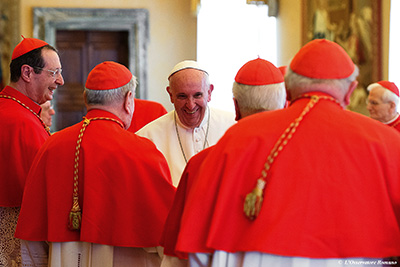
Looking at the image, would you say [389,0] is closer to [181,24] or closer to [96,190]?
[96,190]

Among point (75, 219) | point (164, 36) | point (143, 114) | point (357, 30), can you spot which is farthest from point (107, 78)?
point (164, 36)

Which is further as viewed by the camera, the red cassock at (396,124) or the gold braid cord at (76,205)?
the red cassock at (396,124)

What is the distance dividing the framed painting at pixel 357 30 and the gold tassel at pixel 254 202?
4420mm

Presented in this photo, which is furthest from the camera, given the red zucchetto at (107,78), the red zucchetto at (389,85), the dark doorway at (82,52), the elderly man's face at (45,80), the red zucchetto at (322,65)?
the dark doorway at (82,52)

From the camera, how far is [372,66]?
6531 millimetres

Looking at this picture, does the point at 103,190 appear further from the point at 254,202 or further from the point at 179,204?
the point at 254,202

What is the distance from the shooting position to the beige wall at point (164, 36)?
13.2 metres

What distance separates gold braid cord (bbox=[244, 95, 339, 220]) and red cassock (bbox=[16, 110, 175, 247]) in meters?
1.07

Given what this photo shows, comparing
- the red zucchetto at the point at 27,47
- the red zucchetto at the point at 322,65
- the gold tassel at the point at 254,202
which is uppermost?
the red zucchetto at the point at 27,47

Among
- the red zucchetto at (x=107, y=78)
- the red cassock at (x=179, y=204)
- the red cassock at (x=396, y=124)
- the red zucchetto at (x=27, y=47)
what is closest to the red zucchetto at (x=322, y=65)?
the red cassock at (x=179, y=204)

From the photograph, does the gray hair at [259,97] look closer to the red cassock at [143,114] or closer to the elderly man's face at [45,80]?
the elderly man's face at [45,80]

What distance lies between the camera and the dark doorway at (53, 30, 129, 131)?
13.4 m

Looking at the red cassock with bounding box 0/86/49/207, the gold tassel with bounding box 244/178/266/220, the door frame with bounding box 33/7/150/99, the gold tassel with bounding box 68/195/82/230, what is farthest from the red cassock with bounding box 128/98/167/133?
the door frame with bounding box 33/7/150/99

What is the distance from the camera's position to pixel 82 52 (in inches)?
535
